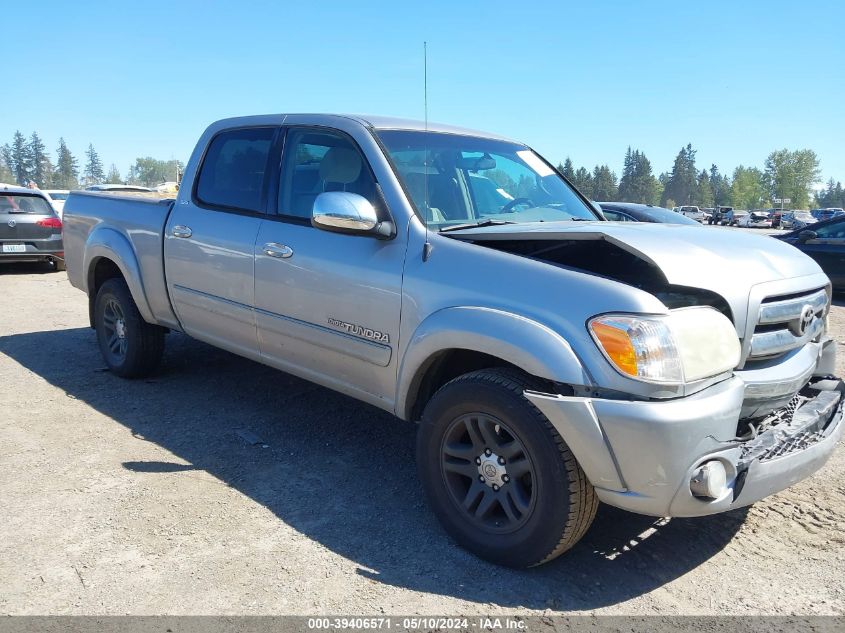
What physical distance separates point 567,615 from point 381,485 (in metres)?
1.40

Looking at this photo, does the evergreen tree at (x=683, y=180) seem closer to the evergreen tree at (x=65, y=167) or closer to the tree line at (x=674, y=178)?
the tree line at (x=674, y=178)

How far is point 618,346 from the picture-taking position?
2562 millimetres

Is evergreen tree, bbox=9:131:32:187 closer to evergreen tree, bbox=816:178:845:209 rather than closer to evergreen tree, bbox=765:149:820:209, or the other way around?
evergreen tree, bbox=765:149:820:209

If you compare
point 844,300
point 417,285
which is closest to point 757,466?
point 417,285

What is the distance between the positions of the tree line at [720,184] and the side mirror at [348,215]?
111 meters

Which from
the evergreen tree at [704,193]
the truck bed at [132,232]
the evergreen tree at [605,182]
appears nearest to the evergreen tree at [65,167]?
the evergreen tree at [605,182]

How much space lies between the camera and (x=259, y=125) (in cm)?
450

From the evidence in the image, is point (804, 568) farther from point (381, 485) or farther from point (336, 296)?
point (336, 296)

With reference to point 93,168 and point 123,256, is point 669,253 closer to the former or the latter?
point 123,256

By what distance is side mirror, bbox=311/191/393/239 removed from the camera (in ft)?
10.9

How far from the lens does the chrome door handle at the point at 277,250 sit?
3.90 metres

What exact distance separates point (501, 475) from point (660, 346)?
0.87 m

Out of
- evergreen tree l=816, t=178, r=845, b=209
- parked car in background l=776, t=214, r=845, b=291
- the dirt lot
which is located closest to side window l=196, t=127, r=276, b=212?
the dirt lot

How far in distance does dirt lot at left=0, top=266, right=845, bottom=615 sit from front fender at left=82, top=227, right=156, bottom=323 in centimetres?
81
